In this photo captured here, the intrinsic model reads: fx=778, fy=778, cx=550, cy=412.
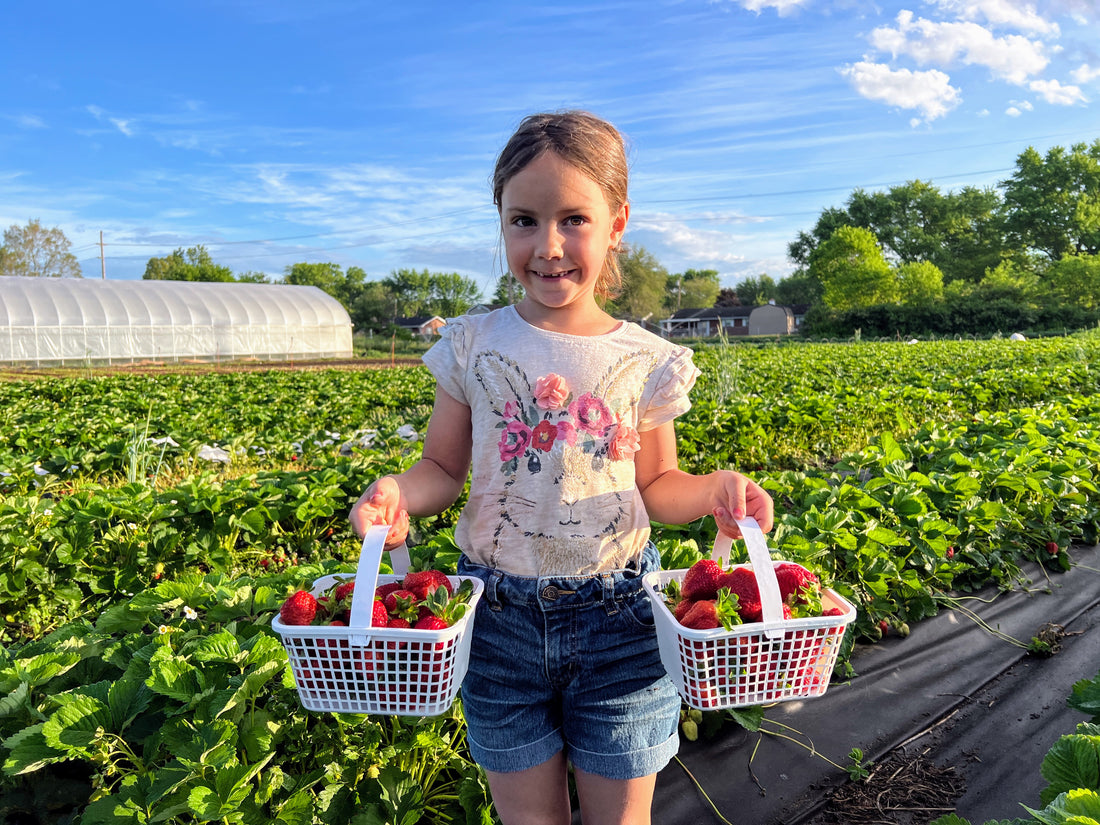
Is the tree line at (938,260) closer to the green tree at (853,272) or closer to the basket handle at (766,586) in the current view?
the green tree at (853,272)

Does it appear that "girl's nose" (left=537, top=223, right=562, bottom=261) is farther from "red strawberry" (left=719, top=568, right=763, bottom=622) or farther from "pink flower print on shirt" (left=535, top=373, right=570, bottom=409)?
"red strawberry" (left=719, top=568, right=763, bottom=622)

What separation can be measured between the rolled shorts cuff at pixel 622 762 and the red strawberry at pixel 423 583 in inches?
16.8

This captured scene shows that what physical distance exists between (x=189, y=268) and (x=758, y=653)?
72705mm

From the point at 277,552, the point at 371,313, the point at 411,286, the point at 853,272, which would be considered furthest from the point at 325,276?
the point at 277,552

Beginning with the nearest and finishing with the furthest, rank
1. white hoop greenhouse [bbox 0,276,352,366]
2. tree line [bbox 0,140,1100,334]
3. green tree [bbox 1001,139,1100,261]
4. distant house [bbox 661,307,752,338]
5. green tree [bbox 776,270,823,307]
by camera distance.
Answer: white hoop greenhouse [bbox 0,276,352,366], tree line [bbox 0,140,1100,334], green tree [bbox 1001,139,1100,261], distant house [bbox 661,307,752,338], green tree [bbox 776,270,823,307]

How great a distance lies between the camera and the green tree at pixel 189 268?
2596 inches

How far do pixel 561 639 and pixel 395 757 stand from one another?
89 centimetres

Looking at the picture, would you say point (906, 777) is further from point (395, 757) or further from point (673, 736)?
point (395, 757)

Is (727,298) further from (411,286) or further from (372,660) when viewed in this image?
(372,660)

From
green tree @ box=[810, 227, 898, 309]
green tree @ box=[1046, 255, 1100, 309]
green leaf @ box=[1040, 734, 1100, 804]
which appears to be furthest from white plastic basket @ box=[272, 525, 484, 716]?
green tree @ box=[1046, 255, 1100, 309]

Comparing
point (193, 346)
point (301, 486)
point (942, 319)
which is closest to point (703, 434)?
point (301, 486)

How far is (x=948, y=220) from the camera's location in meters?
63.4

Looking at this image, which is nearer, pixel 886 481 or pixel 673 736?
pixel 673 736

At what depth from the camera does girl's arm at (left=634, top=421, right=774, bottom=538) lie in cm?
145
